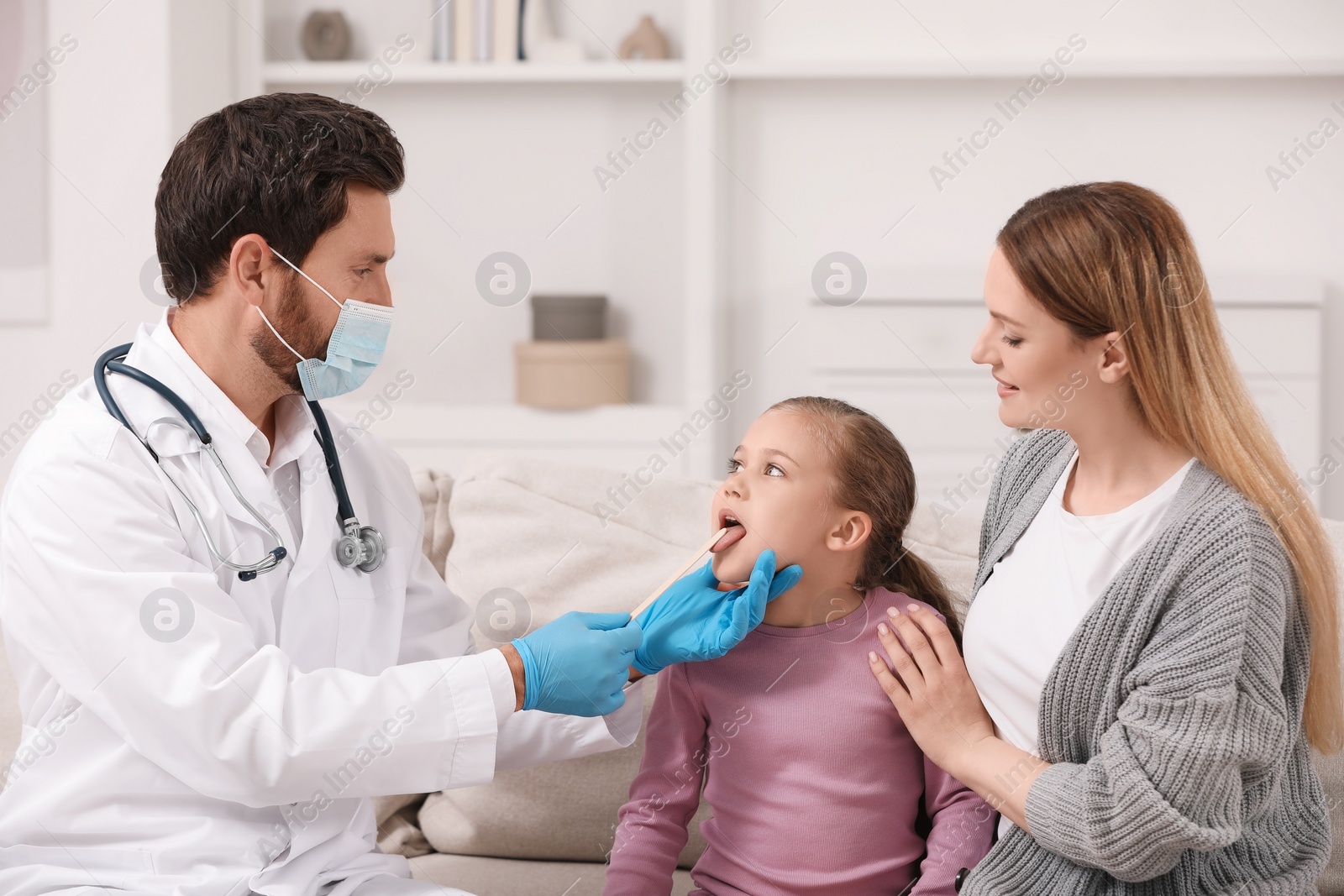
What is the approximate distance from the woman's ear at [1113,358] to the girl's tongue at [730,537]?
475mm

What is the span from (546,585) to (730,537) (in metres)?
0.44

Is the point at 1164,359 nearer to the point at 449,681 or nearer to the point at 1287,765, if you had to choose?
the point at 1287,765

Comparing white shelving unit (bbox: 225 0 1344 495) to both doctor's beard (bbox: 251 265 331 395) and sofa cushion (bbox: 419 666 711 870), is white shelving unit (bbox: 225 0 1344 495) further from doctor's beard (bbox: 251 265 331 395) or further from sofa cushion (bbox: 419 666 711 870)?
doctor's beard (bbox: 251 265 331 395)

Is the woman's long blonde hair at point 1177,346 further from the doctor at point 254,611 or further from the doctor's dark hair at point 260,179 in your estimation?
the doctor's dark hair at point 260,179

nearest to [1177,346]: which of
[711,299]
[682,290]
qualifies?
[711,299]

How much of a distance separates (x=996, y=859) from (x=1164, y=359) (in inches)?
22.7

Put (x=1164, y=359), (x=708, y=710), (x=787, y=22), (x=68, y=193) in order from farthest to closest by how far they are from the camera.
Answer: (x=787, y=22) → (x=68, y=193) → (x=708, y=710) → (x=1164, y=359)

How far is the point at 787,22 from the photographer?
3.55 metres

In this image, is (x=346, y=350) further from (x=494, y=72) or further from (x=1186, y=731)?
(x=494, y=72)

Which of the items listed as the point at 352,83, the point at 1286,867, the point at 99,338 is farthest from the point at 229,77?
the point at 1286,867

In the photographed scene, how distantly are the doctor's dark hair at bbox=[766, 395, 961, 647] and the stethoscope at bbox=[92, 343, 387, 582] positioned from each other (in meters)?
0.57

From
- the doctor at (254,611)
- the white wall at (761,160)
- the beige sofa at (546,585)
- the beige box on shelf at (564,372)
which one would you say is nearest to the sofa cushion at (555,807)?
the beige sofa at (546,585)

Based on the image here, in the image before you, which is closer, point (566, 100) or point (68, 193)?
point (68, 193)

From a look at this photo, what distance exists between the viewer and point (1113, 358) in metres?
1.17
